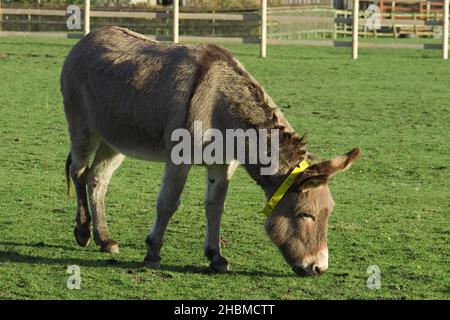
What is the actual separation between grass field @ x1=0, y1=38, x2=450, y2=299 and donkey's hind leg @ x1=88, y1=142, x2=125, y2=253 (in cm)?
13

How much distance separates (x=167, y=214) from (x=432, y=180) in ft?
16.4

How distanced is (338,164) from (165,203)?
4.46 ft

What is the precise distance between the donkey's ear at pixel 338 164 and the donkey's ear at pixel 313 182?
0.04 meters

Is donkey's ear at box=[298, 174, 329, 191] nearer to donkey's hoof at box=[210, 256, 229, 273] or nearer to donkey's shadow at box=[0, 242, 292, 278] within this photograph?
donkey's shadow at box=[0, 242, 292, 278]

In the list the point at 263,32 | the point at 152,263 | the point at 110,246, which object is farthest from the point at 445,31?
the point at 152,263

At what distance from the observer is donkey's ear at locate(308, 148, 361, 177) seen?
23.6 ft

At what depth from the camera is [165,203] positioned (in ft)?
25.5

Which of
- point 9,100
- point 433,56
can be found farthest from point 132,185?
point 433,56

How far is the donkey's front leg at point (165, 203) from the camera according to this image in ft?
25.3

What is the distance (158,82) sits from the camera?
8000 mm

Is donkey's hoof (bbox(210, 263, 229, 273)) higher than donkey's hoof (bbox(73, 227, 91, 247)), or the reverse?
donkey's hoof (bbox(73, 227, 91, 247))

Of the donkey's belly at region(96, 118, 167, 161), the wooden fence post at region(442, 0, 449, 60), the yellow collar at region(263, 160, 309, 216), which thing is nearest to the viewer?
the yellow collar at region(263, 160, 309, 216)

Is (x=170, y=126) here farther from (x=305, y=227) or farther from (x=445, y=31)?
(x=445, y=31)

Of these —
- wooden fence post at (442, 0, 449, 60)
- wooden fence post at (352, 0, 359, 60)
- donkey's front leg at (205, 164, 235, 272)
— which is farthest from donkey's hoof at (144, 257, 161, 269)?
wooden fence post at (442, 0, 449, 60)
